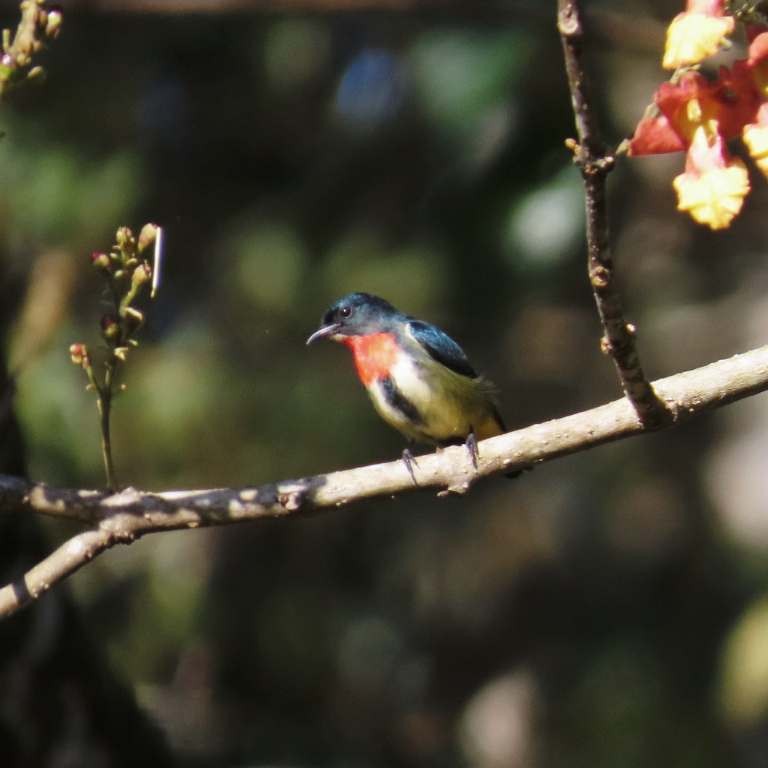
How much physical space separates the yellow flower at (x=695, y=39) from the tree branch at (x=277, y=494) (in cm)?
85

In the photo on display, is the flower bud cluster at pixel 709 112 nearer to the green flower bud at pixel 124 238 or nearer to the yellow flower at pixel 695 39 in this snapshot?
the yellow flower at pixel 695 39

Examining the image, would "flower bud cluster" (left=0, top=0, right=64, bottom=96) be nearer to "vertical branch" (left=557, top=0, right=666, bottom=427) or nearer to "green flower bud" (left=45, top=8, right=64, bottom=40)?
"green flower bud" (left=45, top=8, right=64, bottom=40)

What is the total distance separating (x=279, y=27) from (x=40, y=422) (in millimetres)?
2993

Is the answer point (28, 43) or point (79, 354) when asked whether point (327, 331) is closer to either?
point (79, 354)

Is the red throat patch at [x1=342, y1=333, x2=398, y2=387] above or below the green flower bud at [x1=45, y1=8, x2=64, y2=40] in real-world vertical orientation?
above

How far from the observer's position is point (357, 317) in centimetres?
559

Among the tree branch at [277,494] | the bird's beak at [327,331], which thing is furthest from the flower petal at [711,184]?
the bird's beak at [327,331]

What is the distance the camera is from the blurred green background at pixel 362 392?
17.9 ft

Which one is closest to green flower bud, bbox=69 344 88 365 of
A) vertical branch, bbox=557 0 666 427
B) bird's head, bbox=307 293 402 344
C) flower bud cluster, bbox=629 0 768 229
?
vertical branch, bbox=557 0 666 427

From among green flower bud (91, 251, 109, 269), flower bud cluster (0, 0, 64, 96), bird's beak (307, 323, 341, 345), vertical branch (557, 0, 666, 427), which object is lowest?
vertical branch (557, 0, 666, 427)

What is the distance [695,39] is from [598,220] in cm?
28

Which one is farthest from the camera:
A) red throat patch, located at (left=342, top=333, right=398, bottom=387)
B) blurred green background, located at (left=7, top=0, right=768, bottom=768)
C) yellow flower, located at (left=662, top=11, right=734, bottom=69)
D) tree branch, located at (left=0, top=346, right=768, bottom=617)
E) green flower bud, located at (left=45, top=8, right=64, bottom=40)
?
blurred green background, located at (left=7, top=0, right=768, bottom=768)

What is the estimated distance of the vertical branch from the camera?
6.01ft

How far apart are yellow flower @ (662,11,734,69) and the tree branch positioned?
854mm
